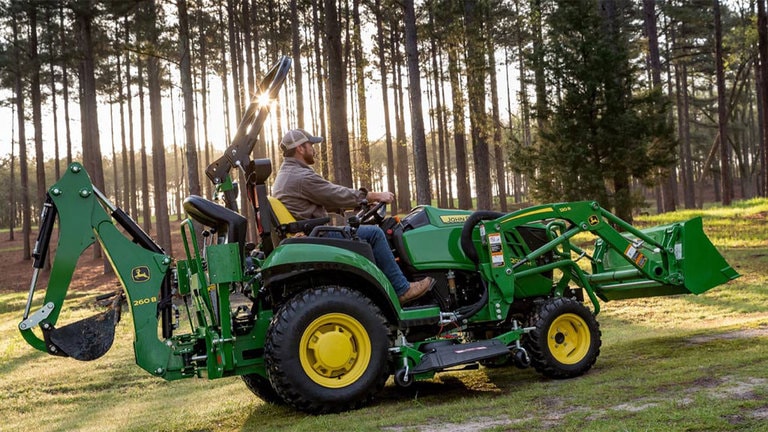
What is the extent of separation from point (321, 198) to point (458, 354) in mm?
1720

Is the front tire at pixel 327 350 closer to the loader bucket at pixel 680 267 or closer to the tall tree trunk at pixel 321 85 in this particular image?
the loader bucket at pixel 680 267

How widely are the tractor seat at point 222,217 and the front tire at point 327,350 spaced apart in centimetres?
67

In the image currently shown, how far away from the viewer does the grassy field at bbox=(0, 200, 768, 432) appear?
14.8 feet

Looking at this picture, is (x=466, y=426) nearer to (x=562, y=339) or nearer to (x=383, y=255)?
(x=383, y=255)

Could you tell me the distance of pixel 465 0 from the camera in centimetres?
2305

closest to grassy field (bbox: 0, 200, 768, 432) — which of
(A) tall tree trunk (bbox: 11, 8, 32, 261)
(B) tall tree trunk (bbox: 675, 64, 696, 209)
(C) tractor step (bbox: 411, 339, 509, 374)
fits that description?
(C) tractor step (bbox: 411, 339, 509, 374)

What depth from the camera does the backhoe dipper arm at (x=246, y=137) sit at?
19.5 feet

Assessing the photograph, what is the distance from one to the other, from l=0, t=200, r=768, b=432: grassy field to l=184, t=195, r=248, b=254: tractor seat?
1.43m

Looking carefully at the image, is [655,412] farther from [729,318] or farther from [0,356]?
Answer: [0,356]

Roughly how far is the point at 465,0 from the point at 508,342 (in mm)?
18591

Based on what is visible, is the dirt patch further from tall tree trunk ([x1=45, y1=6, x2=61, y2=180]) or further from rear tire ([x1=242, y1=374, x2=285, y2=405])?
tall tree trunk ([x1=45, y1=6, x2=61, y2=180])

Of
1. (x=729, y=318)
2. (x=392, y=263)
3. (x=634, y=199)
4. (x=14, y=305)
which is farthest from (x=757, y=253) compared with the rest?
(x=14, y=305)

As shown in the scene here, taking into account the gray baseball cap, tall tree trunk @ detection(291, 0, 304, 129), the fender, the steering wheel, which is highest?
tall tree trunk @ detection(291, 0, 304, 129)

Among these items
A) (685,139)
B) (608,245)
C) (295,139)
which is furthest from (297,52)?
(685,139)
